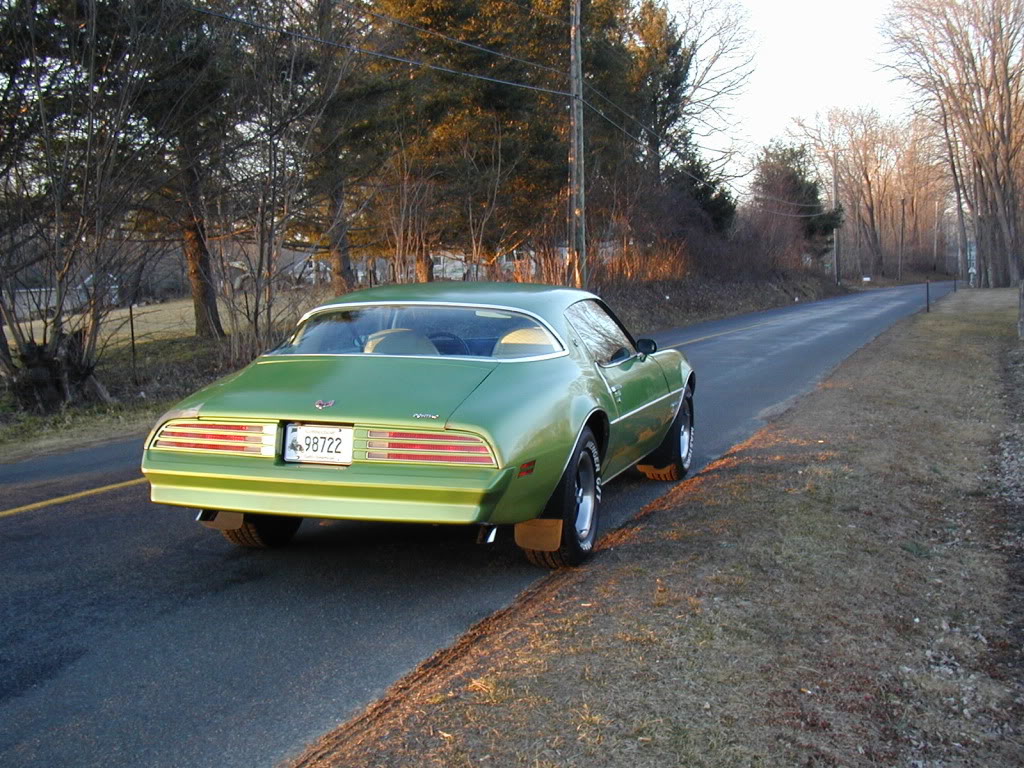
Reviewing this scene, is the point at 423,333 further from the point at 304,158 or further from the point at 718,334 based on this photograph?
the point at 718,334

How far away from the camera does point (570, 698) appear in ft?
10.7

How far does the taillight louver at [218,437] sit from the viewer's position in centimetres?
436

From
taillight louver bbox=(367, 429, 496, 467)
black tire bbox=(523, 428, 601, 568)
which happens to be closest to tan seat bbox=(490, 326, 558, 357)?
black tire bbox=(523, 428, 601, 568)

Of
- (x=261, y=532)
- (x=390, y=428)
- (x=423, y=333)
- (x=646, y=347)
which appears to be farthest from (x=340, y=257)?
(x=390, y=428)

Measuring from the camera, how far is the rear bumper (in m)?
4.14

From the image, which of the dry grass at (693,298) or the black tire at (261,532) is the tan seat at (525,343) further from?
the dry grass at (693,298)

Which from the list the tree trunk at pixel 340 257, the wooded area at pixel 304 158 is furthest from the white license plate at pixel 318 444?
the tree trunk at pixel 340 257

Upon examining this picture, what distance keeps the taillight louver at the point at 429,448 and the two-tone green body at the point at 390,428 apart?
0.01 m

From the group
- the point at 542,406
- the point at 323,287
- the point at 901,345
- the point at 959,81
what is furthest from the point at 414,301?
the point at 959,81

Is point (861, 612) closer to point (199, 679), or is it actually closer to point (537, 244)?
point (199, 679)

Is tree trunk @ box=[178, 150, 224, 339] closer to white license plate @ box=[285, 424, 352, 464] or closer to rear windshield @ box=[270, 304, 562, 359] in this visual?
rear windshield @ box=[270, 304, 562, 359]

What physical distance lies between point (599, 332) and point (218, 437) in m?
2.67

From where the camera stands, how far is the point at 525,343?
5246 millimetres

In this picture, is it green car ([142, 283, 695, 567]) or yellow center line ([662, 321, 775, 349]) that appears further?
yellow center line ([662, 321, 775, 349])
